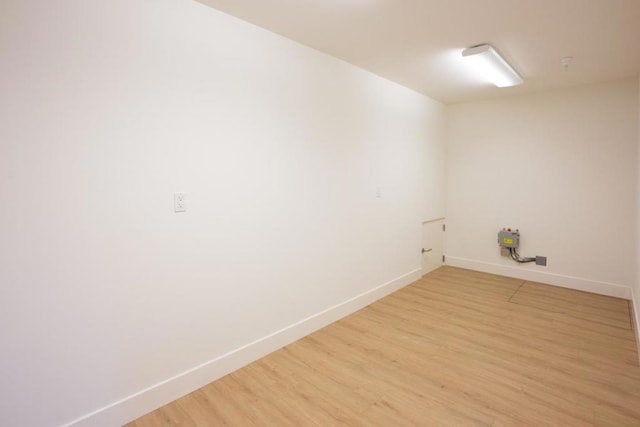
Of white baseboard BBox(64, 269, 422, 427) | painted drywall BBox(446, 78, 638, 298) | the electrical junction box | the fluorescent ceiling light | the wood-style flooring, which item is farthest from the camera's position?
the electrical junction box

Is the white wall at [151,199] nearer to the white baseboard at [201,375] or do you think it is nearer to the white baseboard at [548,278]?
the white baseboard at [201,375]

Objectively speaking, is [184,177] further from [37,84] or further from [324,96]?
[324,96]

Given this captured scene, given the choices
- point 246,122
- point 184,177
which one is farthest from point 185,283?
point 246,122

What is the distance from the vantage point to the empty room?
66.4 inches

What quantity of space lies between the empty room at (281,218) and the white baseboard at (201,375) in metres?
0.01

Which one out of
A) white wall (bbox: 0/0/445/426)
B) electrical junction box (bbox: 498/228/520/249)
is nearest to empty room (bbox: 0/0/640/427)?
white wall (bbox: 0/0/445/426)

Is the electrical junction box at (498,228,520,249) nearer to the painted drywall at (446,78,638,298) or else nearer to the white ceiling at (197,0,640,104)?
the painted drywall at (446,78,638,298)

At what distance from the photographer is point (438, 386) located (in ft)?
Answer: 7.54

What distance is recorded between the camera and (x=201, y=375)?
2.29 meters

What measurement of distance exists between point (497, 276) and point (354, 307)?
251 cm

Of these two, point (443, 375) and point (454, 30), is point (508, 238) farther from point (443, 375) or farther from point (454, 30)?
point (454, 30)

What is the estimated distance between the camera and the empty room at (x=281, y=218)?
1688 mm

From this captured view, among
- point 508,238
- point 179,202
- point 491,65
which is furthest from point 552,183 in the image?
point 179,202

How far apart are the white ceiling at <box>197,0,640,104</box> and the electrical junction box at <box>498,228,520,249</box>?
206cm
